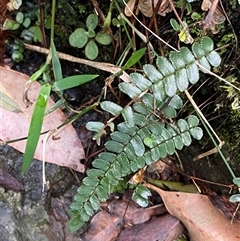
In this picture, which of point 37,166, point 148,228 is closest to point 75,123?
point 37,166

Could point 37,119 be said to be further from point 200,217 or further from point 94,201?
point 200,217

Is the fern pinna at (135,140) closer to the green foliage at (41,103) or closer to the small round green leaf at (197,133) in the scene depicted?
the small round green leaf at (197,133)

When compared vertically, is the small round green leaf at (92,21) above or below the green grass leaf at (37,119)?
above

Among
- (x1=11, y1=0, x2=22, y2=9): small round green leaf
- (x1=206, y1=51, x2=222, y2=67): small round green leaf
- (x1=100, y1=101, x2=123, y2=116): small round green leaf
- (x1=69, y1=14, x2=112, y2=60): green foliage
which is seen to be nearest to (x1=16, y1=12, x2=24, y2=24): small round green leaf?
(x1=11, y1=0, x2=22, y2=9): small round green leaf

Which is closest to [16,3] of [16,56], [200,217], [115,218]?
[16,56]

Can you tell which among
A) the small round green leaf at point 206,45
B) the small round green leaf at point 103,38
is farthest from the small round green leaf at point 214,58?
the small round green leaf at point 103,38

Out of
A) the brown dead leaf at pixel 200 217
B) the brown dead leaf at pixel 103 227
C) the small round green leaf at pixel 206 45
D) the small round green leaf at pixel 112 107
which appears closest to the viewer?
the small round green leaf at pixel 206 45
